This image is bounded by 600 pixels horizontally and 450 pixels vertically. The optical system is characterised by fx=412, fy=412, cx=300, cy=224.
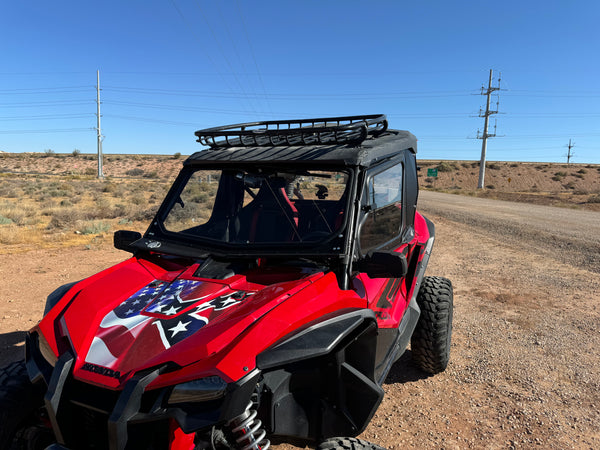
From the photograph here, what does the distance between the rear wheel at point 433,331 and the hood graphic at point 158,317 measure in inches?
83.2

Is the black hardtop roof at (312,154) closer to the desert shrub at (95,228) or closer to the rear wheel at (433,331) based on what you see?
the rear wheel at (433,331)

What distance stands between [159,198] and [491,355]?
18.1 m

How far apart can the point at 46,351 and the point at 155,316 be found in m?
0.55

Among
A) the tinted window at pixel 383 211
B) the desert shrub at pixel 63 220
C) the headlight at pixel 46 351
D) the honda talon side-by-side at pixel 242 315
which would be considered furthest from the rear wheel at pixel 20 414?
the desert shrub at pixel 63 220

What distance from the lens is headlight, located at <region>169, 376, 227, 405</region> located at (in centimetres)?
166

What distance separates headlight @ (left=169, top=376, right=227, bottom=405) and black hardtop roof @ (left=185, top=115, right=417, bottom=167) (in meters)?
1.69

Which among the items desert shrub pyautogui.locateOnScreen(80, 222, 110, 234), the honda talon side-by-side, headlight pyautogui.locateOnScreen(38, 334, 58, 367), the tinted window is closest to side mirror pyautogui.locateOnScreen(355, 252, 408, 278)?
the honda talon side-by-side

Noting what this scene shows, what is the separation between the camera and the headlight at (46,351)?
1.99 m

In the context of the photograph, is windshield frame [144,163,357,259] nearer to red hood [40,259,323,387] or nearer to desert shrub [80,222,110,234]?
red hood [40,259,323,387]

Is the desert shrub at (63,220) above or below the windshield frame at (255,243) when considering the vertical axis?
below

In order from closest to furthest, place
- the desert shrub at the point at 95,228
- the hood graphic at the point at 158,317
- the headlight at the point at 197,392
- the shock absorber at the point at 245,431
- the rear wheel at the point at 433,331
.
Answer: the headlight at the point at 197,392 < the shock absorber at the point at 245,431 < the hood graphic at the point at 158,317 < the rear wheel at the point at 433,331 < the desert shrub at the point at 95,228

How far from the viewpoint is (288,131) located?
303 centimetres

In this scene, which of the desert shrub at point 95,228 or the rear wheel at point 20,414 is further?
the desert shrub at point 95,228

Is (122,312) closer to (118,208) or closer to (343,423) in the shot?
(343,423)
